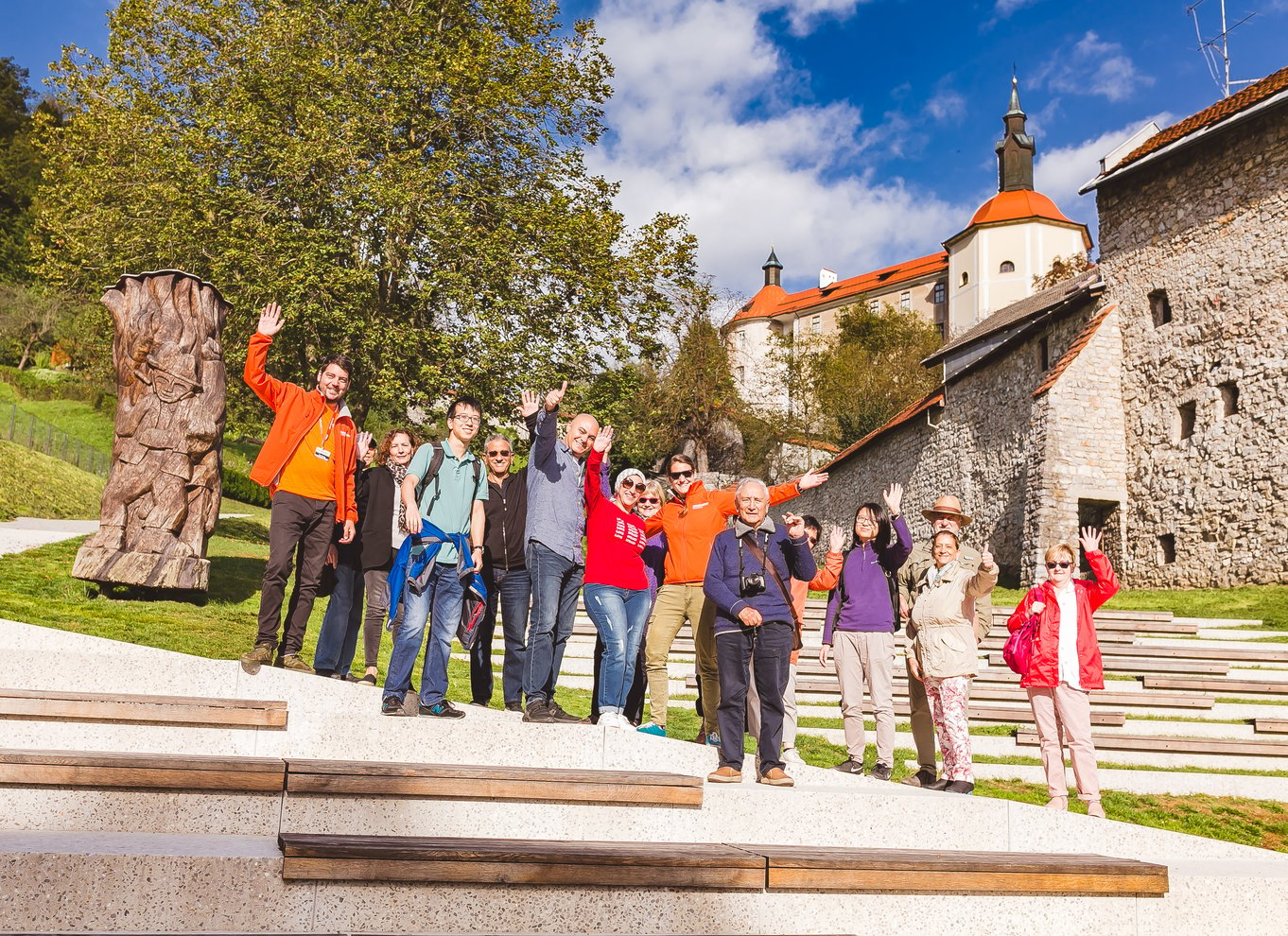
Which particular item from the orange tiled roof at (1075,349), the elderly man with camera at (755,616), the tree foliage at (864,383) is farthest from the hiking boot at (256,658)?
the tree foliage at (864,383)

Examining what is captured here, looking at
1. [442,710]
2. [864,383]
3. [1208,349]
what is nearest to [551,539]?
[442,710]

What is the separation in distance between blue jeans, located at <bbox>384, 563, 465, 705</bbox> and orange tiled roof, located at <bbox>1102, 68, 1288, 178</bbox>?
19.7 m

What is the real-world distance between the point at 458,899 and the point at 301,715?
6.93ft

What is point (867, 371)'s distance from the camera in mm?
45156

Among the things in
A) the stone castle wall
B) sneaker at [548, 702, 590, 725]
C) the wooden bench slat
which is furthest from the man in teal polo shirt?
the stone castle wall

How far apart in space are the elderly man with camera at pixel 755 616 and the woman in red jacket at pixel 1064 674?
163 centimetres

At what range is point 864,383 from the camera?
44625 mm

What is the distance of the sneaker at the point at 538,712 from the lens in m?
5.48

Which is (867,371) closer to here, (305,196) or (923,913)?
(305,196)

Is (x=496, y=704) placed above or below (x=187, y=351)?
below

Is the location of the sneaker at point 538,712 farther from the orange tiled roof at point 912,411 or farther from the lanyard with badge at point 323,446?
the orange tiled roof at point 912,411

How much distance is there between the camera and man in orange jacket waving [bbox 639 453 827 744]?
642 cm

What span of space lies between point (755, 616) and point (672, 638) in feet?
4.49

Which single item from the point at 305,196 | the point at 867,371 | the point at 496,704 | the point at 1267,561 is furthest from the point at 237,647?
the point at 867,371
